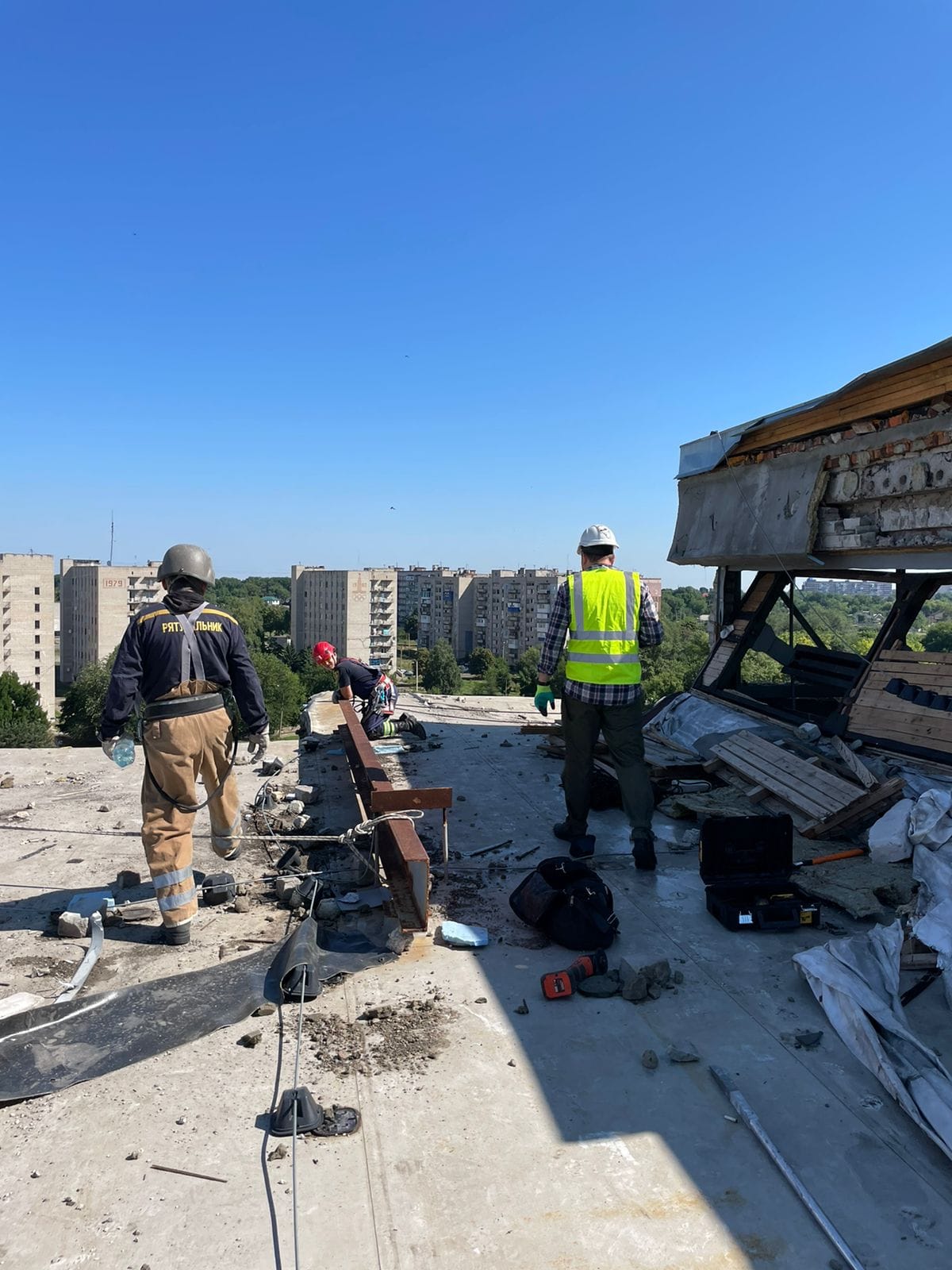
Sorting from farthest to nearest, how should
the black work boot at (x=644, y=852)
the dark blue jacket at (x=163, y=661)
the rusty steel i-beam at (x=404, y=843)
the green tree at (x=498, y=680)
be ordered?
the green tree at (x=498, y=680) → the black work boot at (x=644, y=852) → the dark blue jacket at (x=163, y=661) → the rusty steel i-beam at (x=404, y=843)

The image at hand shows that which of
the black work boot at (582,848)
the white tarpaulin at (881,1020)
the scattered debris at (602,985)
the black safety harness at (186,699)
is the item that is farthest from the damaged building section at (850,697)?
the black safety harness at (186,699)

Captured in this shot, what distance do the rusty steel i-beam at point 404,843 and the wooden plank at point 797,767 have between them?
2.79 metres

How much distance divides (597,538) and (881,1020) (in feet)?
9.67

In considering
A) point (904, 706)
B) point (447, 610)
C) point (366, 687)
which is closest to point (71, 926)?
point (366, 687)

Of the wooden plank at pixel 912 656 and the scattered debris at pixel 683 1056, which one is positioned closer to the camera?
the scattered debris at pixel 683 1056

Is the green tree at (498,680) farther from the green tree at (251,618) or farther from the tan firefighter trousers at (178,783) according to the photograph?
the tan firefighter trousers at (178,783)

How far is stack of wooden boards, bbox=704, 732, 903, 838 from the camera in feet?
17.5

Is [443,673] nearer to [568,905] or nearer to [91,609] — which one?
[91,609]

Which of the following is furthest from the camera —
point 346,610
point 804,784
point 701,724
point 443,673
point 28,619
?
point 346,610

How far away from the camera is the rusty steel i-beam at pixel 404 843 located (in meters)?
3.66

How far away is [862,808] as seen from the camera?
5312 millimetres

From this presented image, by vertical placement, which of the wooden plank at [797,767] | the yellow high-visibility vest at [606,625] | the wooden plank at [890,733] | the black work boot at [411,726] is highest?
the yellow high-visibility vest at [606,625]

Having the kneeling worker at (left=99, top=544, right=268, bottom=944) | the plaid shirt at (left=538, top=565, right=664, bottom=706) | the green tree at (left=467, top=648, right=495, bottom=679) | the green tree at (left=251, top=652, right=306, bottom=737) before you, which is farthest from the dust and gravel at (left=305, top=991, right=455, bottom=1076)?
the green tree at (left=467, top=648, right=495, bottom=679)

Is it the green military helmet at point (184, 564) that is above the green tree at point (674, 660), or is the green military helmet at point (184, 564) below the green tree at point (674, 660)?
above
